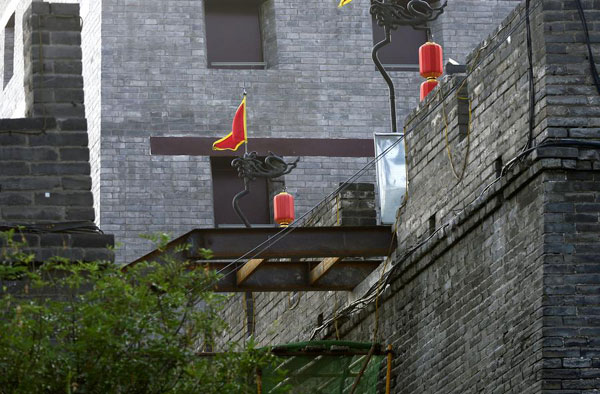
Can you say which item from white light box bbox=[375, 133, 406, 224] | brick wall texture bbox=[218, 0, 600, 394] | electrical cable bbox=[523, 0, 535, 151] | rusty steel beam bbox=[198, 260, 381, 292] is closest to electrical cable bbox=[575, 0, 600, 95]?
brick wall texture bbox=[218, 0, 600, 394]

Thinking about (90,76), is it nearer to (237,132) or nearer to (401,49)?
(237,132)

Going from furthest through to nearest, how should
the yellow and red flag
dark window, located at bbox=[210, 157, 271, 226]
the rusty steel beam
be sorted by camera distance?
dark window, located at bbox=[210, 157, 271, 226]
the yellow and red flag
the rusty steel beam

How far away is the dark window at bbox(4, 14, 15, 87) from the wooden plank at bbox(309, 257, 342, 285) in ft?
61.4

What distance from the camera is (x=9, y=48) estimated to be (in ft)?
136

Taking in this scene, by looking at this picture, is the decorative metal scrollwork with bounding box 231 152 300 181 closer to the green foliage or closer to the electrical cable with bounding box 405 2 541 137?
the electrical cable with bounding box 405 2 541 137

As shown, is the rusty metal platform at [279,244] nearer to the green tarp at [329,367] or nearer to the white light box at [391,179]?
the white light box at [391,179]

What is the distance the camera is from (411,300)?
21172mm

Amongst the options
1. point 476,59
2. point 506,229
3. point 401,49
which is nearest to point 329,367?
point 476,59

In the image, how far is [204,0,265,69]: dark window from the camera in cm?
3728

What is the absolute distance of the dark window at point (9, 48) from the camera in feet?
135

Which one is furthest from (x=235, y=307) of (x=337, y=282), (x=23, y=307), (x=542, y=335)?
(x=23, y=307)

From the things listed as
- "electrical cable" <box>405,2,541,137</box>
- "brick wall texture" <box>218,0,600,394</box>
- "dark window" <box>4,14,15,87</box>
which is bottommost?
"brick wall texture" <box>218,0,600,394</box>

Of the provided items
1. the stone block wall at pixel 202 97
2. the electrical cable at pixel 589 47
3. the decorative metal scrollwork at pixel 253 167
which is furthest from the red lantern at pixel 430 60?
the stone block wall at pixel 202 97

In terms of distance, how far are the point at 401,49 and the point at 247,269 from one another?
15.5 meters
